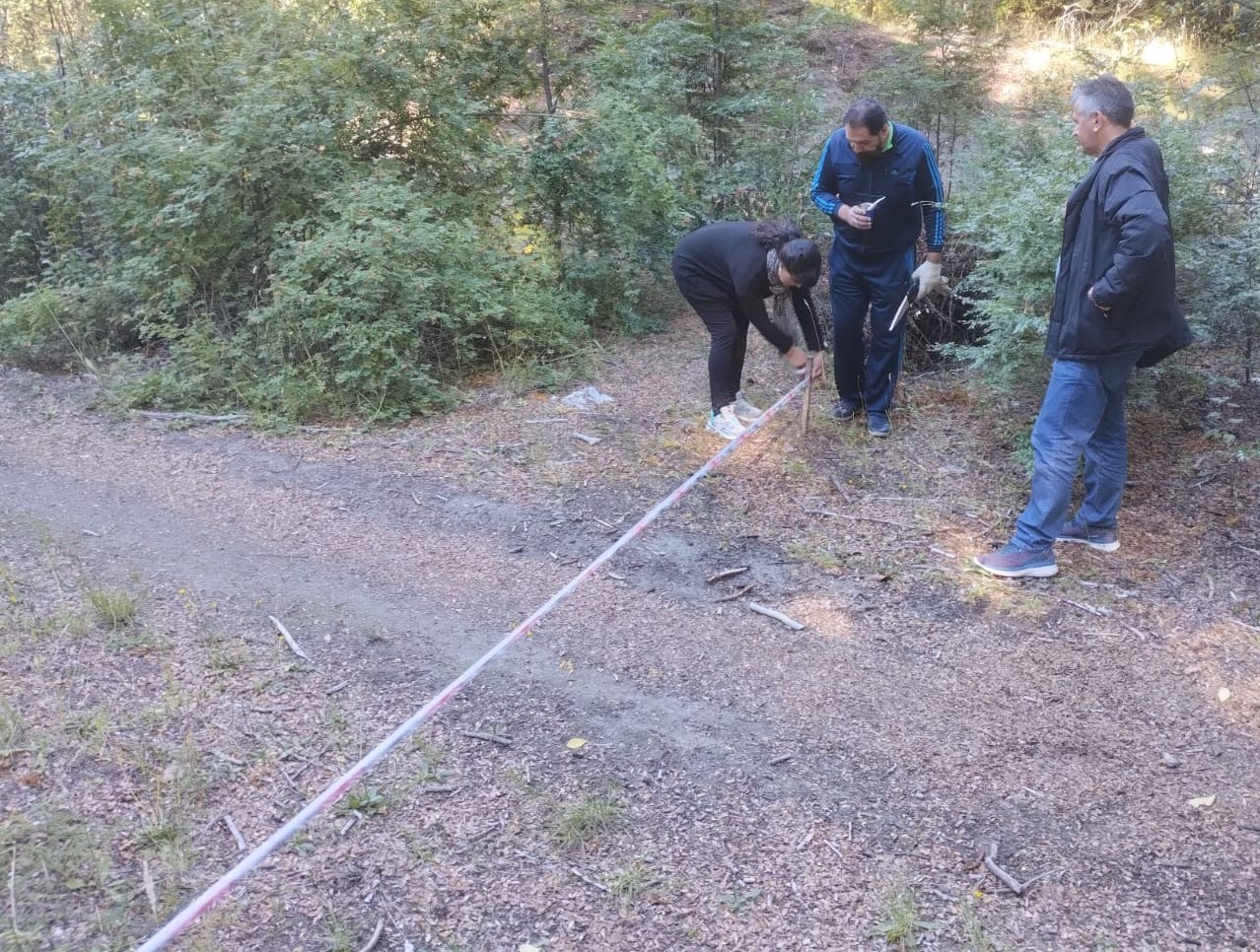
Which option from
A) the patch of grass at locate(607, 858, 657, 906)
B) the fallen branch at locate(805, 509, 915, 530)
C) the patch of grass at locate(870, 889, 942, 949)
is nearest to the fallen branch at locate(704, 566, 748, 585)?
the fallen branch at locate(805, 509, 915, 530)

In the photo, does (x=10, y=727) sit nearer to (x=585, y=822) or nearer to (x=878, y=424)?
(x=585, y=822)

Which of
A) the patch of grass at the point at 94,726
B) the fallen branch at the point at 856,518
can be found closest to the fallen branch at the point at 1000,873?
the fallen branch at the point at 856,518

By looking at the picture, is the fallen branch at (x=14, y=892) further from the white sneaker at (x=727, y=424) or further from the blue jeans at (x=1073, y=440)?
the white sneaker at (x=727, y=424)

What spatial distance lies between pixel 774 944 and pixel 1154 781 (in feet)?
4.87

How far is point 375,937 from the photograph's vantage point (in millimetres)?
2547

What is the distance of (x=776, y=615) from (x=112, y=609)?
114 inches

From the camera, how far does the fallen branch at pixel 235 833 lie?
9.36 ft

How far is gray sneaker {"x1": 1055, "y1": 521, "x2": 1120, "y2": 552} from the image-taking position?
4504mm

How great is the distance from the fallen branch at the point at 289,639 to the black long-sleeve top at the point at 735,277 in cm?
306

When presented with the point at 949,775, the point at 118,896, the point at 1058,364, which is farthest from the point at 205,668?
the point at 1058,364

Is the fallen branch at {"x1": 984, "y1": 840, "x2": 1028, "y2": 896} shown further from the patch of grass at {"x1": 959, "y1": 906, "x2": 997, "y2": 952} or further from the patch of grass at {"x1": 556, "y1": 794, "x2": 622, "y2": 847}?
the patch of grass at {"x1": 556, "y1": 794, "x2": 622, "y2": 847}

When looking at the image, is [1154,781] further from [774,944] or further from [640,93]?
[640,93]

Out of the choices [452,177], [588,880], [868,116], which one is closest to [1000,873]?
[588,880]

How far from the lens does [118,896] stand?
2639 mm
